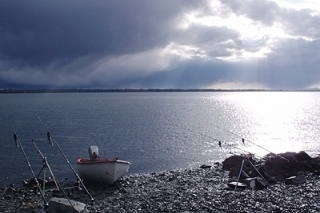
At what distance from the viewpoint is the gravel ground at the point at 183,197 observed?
19625 millimetres

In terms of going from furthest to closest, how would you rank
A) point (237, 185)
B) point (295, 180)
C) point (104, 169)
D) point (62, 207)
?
point (104, 169)
point (295, 180)
point (237, 185)
point (62, 207)

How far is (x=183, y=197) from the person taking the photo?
867 inches

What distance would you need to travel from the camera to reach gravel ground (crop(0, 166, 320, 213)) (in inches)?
773

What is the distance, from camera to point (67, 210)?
741 inches

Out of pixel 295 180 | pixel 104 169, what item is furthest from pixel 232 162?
pixel 104 169

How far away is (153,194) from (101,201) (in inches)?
127

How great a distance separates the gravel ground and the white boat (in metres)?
0.54

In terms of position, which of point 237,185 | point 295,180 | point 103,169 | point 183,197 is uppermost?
point 103,169

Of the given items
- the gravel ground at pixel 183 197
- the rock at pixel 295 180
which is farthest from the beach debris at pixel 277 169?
the gravel ground at pixel 183 197

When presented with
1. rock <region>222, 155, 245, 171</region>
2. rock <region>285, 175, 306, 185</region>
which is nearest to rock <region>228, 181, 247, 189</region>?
rock <region>285, 175, 306, 185</region>

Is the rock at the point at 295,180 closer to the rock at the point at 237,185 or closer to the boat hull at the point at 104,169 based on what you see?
the rock at the point at 237,185

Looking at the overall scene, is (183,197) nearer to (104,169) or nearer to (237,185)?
(237,185)

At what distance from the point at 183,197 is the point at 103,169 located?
6.30 meters

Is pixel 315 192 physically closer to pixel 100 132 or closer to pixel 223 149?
pixel 223 149
